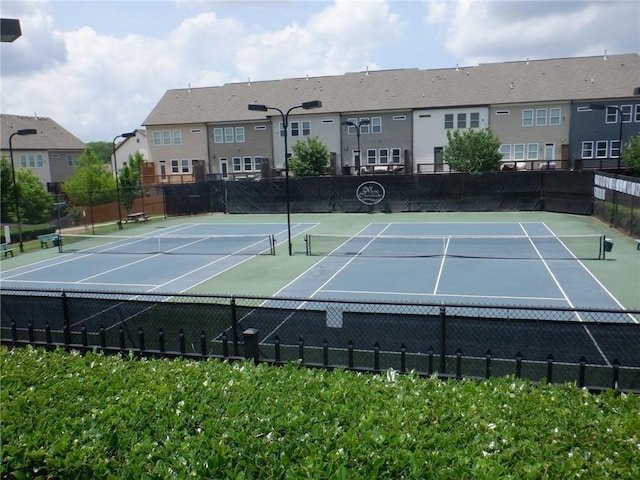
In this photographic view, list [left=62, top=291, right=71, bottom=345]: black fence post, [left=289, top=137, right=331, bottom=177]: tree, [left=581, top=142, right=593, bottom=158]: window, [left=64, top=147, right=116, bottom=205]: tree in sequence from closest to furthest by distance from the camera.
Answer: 1. [left=62, top=291, right=71, bottom=345]: black fence post
2. [left=64, top=147, right=116, bottom=205]: tree
3. [left=289, top=137, right=331, bottom=177]: tree
4. [left=581, top=142, right=593, bottom=158]: window

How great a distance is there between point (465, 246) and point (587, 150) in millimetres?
31081

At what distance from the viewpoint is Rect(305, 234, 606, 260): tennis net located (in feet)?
74.1

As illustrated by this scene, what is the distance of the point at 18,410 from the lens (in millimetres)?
4867

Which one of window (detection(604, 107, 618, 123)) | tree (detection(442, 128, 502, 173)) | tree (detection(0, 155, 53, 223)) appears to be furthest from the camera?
window (detection(604, 107, 618, 123))

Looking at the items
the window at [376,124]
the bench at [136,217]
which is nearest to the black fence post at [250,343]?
the bench at [136,217]

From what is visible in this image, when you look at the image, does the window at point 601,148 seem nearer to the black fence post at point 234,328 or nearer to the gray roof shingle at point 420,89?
the gray roof shingle at point 420,89

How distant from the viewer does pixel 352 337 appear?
323 inches

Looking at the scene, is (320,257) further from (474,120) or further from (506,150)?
(506,150)

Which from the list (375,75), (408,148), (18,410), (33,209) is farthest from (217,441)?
(375,75)

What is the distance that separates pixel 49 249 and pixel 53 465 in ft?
92.7

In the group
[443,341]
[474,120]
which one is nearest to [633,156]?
[474,120]

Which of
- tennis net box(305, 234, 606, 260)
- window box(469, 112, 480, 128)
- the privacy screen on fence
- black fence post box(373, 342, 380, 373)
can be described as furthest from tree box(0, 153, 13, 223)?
window box(469, 112, 480, 128)

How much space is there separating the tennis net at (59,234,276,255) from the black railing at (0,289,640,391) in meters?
15.3

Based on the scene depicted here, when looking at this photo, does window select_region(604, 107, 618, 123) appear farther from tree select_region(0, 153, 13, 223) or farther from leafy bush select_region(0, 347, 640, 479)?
leafy bush select_region(0, 347, 640, 479)
